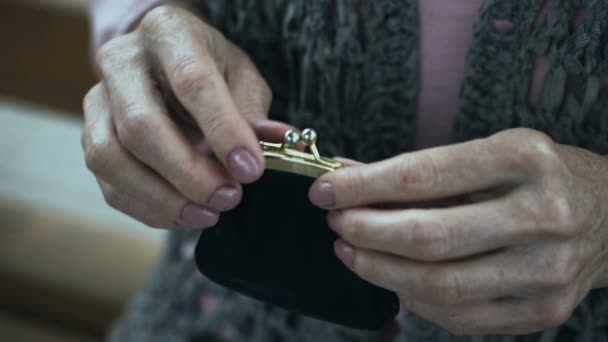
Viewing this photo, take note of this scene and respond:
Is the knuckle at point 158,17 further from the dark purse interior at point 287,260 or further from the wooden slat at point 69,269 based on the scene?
the wooden slat at point 69,269

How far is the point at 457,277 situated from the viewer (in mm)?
487

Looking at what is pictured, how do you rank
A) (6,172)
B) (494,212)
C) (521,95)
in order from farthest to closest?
(6,172) → (521,95) → (494,212)

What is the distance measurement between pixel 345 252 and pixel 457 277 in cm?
8

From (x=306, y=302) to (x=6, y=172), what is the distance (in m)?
1.37

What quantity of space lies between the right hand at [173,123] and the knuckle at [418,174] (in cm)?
10

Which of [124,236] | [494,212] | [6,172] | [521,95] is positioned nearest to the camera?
[494,212]

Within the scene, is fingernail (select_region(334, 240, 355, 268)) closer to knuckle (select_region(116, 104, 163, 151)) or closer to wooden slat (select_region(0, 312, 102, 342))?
knuckle (select_region(116, 104, 163, 151))

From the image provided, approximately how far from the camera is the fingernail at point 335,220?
1.69 feet

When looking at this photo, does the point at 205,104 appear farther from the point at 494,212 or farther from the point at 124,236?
the point at 124,236

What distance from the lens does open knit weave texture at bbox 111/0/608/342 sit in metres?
0.55

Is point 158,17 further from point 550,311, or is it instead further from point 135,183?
point 550,311

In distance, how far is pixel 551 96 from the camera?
1.84 feet

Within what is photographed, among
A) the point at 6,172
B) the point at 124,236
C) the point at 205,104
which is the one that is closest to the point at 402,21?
the point at 205,104

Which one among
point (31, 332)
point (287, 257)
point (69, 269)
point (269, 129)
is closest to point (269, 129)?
point (269, 129)
